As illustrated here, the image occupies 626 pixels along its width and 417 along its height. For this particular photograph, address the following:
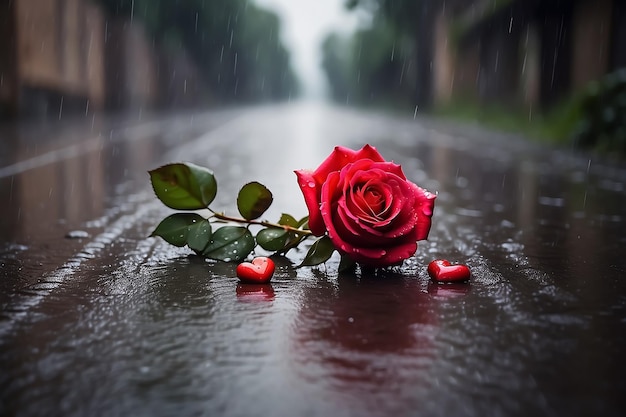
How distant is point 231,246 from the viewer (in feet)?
11.5

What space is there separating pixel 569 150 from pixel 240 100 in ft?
270

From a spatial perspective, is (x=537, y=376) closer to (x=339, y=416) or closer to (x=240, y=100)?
(x=339, y=416)

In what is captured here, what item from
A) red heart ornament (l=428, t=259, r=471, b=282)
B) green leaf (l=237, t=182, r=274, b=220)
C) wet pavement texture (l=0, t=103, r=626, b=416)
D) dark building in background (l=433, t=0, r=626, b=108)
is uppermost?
dark building in background (l=433, t=0, r=626, b=108)

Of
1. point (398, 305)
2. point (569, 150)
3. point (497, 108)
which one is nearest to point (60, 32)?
point (497, 108)

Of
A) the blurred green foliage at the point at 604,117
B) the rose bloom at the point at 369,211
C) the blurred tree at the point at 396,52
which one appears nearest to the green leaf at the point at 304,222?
the rose bloom at the point at 369,211

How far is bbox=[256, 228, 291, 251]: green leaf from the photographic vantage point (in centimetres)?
349

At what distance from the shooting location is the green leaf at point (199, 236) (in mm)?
3469

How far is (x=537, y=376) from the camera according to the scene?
6.43 ft

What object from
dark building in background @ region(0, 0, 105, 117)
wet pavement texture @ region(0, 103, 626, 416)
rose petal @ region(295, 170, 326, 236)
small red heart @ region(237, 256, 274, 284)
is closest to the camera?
wet pavement texture @ region(0, 103, 626, 416)

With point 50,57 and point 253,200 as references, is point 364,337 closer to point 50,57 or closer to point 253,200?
point 253,200

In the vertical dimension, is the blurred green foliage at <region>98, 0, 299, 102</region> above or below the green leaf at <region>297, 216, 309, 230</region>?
above

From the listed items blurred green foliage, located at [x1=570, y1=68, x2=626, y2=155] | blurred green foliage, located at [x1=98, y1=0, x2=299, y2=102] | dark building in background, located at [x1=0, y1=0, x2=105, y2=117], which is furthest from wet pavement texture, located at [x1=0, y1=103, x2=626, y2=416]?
blurred green foliage, located at [x1=98, y1=0, x2=299, y2=102]

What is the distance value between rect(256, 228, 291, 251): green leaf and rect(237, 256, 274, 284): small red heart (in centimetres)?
38

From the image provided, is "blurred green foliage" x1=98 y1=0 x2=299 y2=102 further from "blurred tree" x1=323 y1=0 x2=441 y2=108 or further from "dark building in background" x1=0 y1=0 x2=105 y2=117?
"blurred tree" x1=323 y1=0 x2=441 y2=108
